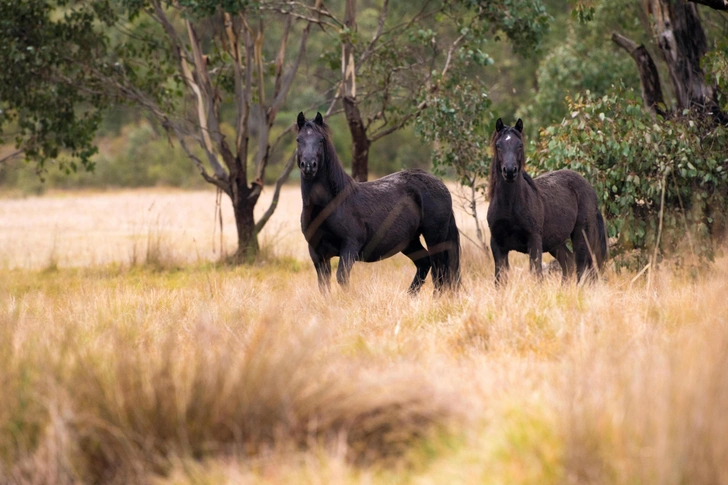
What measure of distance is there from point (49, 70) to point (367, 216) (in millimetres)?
7168

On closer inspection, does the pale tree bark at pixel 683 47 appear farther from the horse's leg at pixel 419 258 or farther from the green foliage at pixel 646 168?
the horse's leg at pixel 419 258

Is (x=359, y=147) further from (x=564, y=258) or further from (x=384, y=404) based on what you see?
(x=384, y=404)

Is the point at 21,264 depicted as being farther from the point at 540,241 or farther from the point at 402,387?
the point at 402,387

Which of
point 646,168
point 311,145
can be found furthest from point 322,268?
point 646,168

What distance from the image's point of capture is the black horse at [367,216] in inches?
314

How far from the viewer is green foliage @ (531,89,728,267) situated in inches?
368

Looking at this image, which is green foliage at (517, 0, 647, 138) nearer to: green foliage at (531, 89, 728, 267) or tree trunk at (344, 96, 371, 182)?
tree trunk at (344, 96, 371, 182)

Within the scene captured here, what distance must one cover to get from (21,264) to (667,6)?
11.6m

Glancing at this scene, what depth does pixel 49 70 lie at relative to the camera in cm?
1291

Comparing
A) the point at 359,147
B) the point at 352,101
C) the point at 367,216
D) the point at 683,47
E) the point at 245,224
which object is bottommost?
the point at 245,224

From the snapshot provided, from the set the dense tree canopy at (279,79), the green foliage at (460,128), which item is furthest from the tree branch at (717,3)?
the green foliage at (460,128)

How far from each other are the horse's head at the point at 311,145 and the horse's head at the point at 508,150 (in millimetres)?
1690

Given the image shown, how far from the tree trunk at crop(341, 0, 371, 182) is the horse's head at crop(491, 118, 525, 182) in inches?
178

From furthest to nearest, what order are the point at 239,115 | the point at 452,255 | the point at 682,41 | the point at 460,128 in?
the point at 239,115 → the point at 460,128 → the point at 682,41 → the point at 452,255
